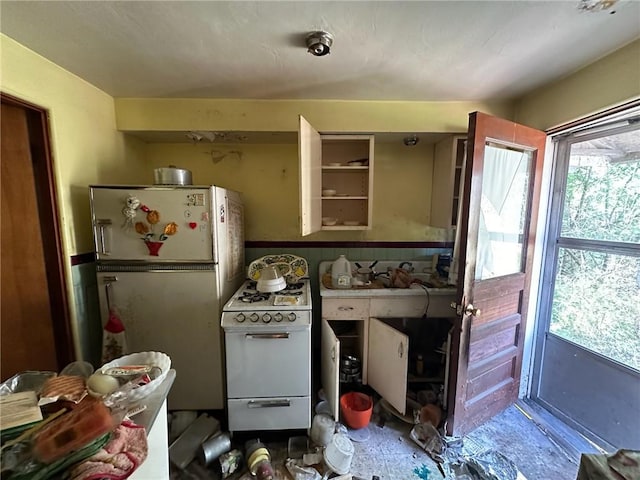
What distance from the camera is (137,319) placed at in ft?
5.60

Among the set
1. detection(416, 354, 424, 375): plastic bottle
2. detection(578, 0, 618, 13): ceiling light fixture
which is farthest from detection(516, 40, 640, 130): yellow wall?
detection(416, 354, 424, 375): plastic bottle

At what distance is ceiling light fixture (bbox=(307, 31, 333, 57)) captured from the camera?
1.20m

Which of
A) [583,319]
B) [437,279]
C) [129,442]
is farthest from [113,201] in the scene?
[583,319]

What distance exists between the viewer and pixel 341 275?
80.7 inches

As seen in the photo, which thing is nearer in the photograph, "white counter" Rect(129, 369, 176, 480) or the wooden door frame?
"white counter" Rect(129, 369, 176, 480)

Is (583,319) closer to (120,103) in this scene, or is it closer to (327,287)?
(327,287)

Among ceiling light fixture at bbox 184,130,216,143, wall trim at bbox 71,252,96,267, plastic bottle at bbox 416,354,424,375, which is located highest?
ceiling light fixture at bbox 184,130,216,143

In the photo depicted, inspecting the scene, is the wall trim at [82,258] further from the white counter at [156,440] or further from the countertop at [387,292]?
the countertop at [387,292]

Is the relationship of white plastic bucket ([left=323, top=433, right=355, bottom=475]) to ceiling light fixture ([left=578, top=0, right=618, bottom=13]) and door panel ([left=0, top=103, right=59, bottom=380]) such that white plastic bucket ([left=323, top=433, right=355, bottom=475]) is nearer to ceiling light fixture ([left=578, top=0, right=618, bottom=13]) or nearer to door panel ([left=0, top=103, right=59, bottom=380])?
door panel ([left=0, top=103, right=59, bottom=380])

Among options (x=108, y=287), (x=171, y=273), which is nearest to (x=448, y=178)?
(x=171, y=273)

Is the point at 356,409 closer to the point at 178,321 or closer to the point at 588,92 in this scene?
the point at 178,321

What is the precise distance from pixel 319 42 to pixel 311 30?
0.06m

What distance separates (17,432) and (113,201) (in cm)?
130

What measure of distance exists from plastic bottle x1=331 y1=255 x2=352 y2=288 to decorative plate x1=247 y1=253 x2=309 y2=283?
0.25 meters
